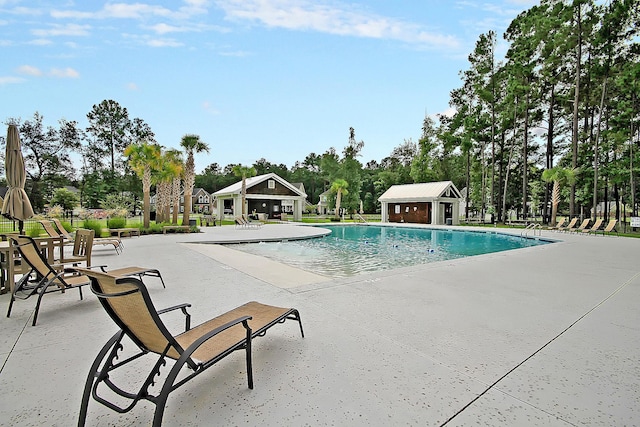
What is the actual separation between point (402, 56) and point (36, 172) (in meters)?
39.6

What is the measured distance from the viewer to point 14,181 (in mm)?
5055

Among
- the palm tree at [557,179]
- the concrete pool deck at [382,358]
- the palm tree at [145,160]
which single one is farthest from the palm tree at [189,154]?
the palm tree at [557,179]

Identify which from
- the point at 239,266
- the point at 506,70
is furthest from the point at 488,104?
the point at 239,266

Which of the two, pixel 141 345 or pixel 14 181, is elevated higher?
pixel 14 181

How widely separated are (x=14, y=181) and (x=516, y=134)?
1293 inches

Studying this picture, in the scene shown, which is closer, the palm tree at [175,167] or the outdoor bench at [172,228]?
the outdoor bench at [172,228]

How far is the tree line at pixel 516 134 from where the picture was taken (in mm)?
19234

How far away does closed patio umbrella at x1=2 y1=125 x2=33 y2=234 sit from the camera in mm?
4941

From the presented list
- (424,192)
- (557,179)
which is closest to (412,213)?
(424,192)

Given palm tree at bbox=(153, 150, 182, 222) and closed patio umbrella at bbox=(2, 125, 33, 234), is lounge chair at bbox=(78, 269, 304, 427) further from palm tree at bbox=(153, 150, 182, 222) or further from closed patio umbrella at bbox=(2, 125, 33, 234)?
palm tree at bbox=(153, 150, 182, 222)

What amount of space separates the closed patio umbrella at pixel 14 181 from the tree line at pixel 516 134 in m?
12.0

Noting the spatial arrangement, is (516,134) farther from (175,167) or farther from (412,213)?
(175,167)

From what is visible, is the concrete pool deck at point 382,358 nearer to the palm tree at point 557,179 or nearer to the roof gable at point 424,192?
the palm tree at point 557,179

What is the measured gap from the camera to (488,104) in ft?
91.5
